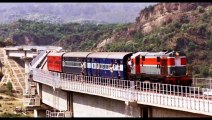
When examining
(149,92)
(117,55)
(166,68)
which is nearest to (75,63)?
(117,55)

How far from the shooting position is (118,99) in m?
34.7

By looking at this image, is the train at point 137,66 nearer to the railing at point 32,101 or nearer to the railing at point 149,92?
the railing at point 149,92

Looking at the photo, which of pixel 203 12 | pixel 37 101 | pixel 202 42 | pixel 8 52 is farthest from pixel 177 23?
pixel 37 101

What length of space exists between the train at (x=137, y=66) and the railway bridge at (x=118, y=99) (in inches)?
38.6

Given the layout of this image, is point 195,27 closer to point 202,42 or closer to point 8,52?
point 202,42

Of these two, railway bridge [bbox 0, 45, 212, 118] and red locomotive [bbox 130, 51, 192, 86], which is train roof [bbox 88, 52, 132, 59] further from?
red locomotive [bbox 130, 51, 192, 86]

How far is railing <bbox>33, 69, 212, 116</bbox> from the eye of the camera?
27527mm

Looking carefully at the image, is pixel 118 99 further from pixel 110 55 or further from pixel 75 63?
pixel 75 63

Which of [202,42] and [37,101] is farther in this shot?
[202,42]

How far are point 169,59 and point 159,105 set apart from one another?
8.40 meters

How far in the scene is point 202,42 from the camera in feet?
364

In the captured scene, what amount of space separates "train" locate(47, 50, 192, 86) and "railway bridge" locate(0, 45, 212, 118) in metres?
0.98

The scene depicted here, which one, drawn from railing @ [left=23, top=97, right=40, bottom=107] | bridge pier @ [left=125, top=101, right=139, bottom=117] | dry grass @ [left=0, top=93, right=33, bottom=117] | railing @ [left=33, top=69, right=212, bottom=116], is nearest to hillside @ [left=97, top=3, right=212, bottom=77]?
dry grass @ [left=0, top=93, right=33, bottom=117]

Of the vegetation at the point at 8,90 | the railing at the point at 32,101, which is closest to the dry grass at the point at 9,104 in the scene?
the vegetation at the point at 8,90
